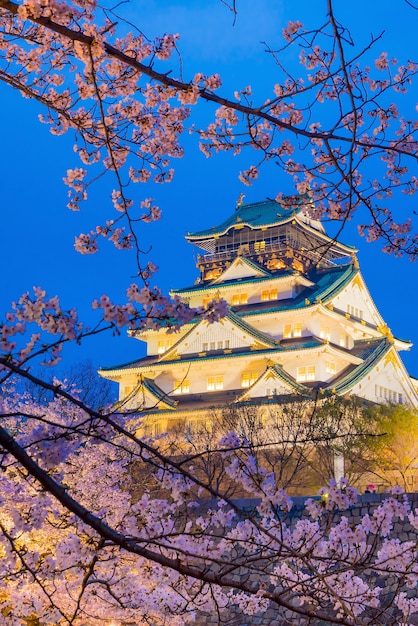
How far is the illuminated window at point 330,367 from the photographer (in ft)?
127

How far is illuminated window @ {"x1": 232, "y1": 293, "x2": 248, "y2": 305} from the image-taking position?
43.2 metres

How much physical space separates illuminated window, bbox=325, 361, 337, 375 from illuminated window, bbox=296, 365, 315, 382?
0.75 meters

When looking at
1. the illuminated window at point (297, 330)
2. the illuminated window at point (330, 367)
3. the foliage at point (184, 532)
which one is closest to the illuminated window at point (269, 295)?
the illuminated window at point (297, 330)

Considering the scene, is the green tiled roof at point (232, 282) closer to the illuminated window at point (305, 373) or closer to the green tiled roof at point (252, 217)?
the green tiled roof at point (252, 217)

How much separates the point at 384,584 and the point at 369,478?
12.7m

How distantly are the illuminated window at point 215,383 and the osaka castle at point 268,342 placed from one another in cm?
5

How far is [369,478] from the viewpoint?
101 ft

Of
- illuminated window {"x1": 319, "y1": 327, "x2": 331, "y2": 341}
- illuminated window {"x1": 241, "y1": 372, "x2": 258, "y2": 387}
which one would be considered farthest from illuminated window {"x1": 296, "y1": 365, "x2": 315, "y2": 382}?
illuminated window {"x1": 319, "y1": 327, "x2": 331, "y2": 341}

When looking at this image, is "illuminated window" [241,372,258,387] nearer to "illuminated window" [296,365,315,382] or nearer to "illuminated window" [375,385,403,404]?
"illuminated window" [296,365,315,382]

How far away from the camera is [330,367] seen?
39.1 meters

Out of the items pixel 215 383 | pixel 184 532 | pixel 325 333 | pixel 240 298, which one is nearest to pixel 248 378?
pixel 215 383

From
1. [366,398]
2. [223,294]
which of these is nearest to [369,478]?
[366,398]

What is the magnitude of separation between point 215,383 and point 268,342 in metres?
3.68

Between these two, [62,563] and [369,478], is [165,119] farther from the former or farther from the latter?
[369,478]
